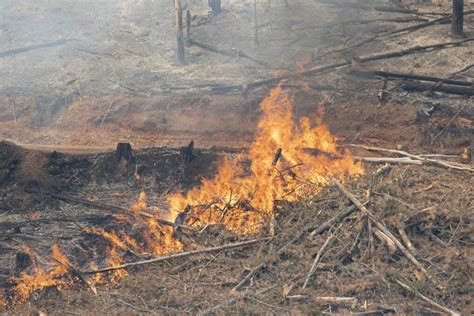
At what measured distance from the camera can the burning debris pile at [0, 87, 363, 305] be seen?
8680 mm

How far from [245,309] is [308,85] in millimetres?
9104

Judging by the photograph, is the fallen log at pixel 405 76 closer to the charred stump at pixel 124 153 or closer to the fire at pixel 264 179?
the fire at pixel 264 179

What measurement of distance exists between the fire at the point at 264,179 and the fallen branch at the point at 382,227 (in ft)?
2.20

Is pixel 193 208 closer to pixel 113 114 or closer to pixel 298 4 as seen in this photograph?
pixel 113 114

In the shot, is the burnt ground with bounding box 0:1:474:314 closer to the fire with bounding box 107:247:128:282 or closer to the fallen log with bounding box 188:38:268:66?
the fire with bounding box 107:247:128:282

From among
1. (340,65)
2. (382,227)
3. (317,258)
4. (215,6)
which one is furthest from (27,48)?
(382,227)

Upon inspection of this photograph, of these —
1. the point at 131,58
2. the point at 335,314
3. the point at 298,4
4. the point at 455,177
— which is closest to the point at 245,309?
the point at 335,314

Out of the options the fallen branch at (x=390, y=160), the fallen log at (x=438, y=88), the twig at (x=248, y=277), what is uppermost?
the fallen log at (x=438, y=88)

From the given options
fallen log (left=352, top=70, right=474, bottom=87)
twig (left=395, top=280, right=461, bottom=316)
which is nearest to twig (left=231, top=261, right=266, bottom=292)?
twig (left=395, top=280, right=461, bottom=316)

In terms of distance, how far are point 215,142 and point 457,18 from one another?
9.70 m

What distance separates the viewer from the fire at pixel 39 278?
823 cm

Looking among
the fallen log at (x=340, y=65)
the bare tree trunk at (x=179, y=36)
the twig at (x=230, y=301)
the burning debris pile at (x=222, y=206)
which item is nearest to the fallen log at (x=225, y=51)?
the bare tree trunk at (x=179, y=36)

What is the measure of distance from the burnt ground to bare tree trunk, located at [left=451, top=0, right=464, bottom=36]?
47 centimetres

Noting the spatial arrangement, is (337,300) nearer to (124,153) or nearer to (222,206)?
(222,206)
